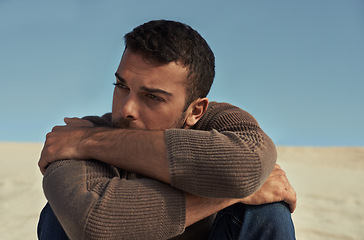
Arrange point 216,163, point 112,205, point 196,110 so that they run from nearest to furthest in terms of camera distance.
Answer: point 112,205, point 216,163, point 196,110

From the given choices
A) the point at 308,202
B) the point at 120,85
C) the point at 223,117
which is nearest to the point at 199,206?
the point at 223,117

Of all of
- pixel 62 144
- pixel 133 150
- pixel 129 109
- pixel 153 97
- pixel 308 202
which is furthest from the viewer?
pixel 308 202

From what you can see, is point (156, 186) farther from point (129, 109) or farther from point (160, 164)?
point (129, 109)

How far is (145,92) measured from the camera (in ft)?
8.32

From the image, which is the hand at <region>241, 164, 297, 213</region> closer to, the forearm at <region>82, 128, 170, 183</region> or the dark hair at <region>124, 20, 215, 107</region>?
the forearm at <region>82, 128, 170, 183</region>

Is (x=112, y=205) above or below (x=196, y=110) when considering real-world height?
below

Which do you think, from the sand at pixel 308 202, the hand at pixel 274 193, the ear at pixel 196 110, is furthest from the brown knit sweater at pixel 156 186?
the sand at pixel 308 202

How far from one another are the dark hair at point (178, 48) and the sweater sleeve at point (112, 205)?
89cm

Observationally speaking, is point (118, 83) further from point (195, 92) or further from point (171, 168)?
point (171, 168)

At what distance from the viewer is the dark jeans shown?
232 cm

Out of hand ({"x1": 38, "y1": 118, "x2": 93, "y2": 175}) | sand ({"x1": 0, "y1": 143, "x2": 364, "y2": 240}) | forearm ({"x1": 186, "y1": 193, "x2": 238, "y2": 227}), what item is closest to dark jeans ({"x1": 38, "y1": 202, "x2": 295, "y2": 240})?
forearm ({"x1": 186, "y1": 193, "x2": 238, "y2": 227})

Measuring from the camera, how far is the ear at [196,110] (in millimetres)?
2924

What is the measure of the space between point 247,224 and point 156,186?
0.68 meters

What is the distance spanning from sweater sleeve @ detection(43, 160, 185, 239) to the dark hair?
886mm
